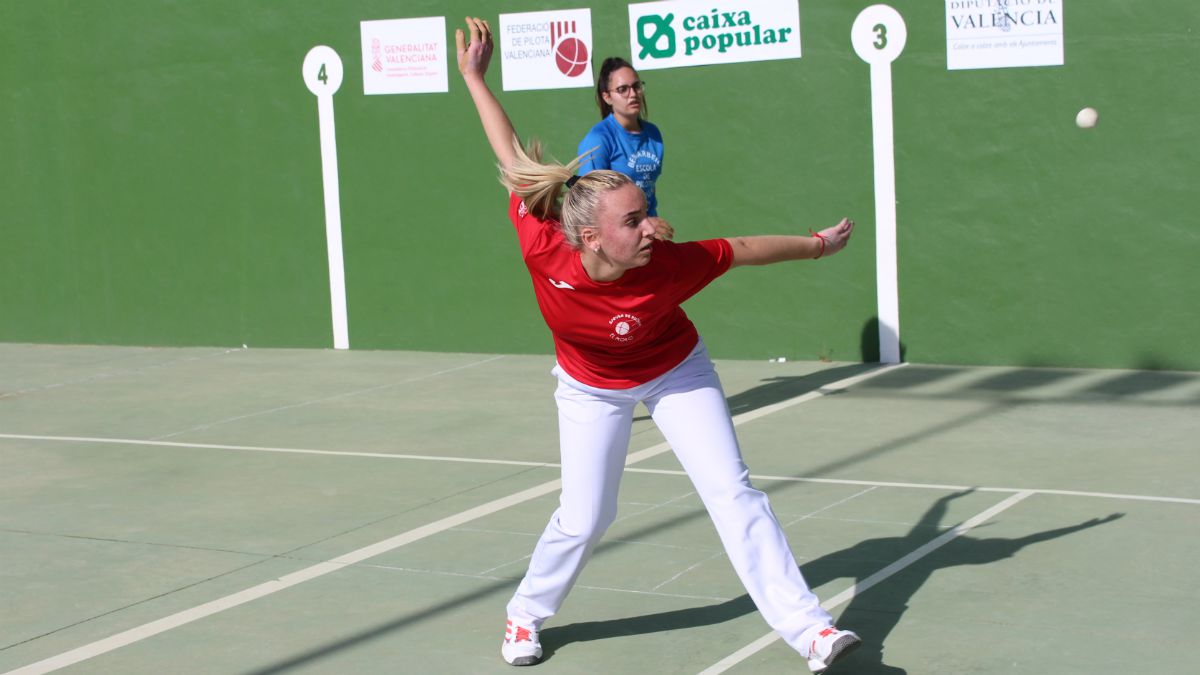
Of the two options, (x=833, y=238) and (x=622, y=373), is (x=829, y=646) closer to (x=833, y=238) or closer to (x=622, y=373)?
(x=622, y=373)

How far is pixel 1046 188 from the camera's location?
10164mm

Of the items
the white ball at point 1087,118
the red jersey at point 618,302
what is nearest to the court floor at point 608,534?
the red jersey at point 618,302

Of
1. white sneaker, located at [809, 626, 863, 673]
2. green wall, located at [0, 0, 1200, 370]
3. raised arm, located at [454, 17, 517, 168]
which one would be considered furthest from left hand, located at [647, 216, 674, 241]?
green wall, located at [0, 0, 1200, 370]

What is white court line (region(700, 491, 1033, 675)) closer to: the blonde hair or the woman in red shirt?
the woman in red shirt

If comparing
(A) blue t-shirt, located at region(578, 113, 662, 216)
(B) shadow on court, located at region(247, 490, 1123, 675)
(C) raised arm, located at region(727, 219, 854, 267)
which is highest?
(A) blue t-shirt, located at region(578, 113, 662, 216)

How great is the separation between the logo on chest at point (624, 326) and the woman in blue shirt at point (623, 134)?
3.70 meters

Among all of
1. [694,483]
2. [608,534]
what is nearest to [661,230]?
[694,483]

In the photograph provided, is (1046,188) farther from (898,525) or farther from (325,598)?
(325,598)

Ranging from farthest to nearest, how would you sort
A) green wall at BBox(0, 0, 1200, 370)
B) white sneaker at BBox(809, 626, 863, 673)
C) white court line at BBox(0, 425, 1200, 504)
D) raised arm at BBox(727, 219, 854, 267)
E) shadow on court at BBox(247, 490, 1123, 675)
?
1. green wall at BBox(0, 0, 1200, 370)
2. white court line at BBox(0, 425, 1200, 504)
3. shadow on court at BBox(247, 490, 1123, 675)
4. raised arm at BBox(727, 219, 854, 267)
5. white sneaker at BBox(809, 626, 863, 673)

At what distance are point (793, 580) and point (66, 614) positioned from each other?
2.87m

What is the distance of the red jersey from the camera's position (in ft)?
15.7

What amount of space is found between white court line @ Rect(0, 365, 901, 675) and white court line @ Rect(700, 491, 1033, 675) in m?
1.97

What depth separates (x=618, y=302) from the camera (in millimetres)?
4777

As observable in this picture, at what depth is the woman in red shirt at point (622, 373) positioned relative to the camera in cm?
476
